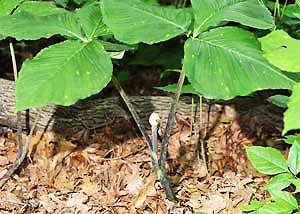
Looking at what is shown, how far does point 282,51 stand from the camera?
5.91 feet

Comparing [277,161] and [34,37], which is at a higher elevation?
[34,37]

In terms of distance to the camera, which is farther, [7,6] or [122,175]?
[122,175]

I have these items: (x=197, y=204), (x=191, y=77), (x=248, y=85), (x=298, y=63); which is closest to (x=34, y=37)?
(x=191, y=77)

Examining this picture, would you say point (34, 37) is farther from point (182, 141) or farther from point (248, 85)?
point (182, 141)

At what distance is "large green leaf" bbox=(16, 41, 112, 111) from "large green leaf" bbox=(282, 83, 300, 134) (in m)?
0.64

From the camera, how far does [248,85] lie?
6.16ft

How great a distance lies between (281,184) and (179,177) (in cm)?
88

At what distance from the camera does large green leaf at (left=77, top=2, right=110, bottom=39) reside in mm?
2076

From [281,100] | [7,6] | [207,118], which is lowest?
[207,118]

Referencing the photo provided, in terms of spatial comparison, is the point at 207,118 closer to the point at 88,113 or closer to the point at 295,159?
the point at 88,113

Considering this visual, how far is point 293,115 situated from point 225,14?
0.60 metres

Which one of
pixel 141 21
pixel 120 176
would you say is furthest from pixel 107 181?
pixel 141 21

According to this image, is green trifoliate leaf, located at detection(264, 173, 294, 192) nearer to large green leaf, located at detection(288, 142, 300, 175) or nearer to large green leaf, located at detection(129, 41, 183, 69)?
large green leaf, located at detection(288, 142, 300, 175)

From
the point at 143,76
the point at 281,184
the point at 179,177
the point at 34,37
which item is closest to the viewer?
the point at 34,37
